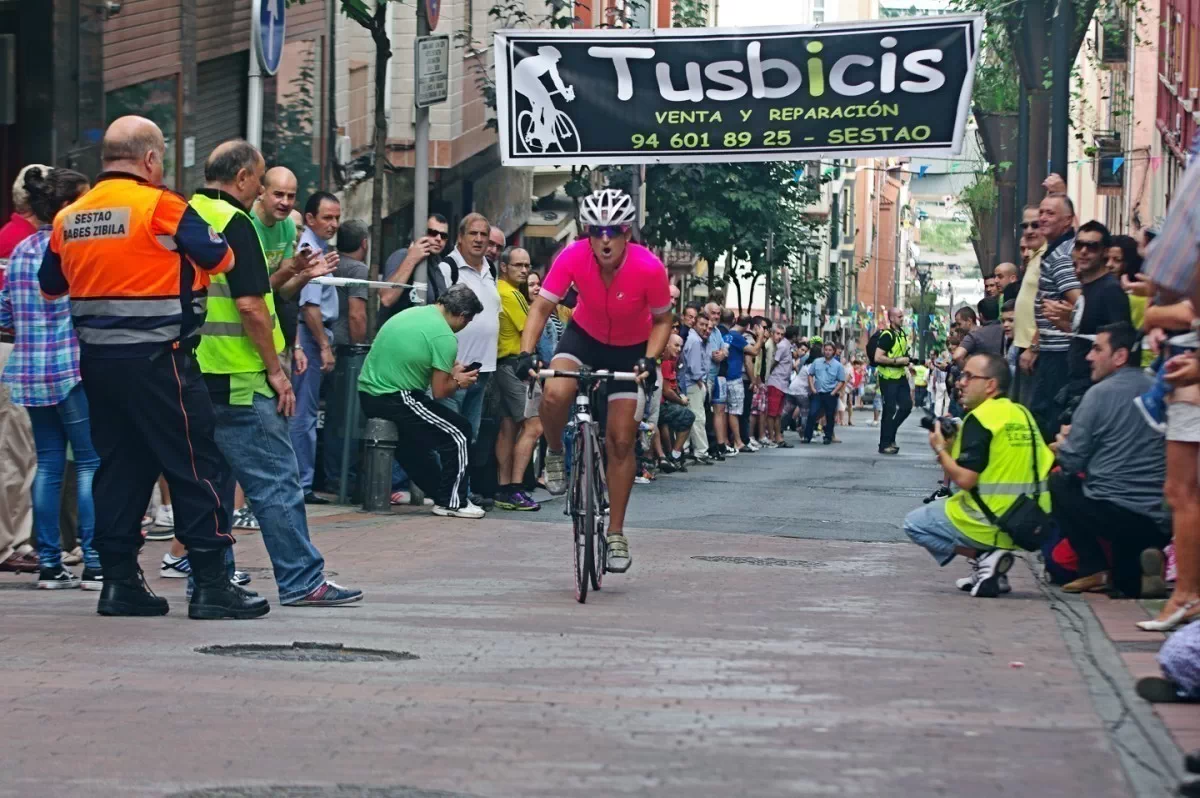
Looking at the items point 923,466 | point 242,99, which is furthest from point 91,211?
point 923,466

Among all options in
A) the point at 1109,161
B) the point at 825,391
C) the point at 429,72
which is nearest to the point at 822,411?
the point at 825,391

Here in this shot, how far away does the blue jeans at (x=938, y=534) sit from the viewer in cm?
1090

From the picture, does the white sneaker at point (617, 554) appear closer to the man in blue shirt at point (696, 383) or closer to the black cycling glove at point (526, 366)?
the black cycling glove at point (526, 366)

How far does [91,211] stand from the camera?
8703mm

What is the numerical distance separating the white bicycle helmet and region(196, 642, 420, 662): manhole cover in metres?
3.39

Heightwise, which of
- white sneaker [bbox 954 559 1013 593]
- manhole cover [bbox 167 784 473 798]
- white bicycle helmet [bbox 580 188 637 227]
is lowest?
white sneaker [bbox 954 559 1013 593]

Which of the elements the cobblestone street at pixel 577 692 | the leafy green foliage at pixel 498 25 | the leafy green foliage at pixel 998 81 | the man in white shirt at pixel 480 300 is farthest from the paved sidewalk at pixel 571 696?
the leafy green foliage at pixel 998 81

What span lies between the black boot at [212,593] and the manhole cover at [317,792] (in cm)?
346

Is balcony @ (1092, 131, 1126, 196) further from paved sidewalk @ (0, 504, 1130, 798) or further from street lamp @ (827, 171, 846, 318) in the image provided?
street lamp @ (827, 171, 846, 318)

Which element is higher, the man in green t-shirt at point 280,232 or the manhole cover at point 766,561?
the man in green t-shirt at point 280,232

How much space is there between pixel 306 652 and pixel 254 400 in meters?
1.72

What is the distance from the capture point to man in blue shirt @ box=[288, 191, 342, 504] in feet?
46.2

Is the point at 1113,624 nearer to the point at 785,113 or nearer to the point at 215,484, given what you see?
the point at 215,484

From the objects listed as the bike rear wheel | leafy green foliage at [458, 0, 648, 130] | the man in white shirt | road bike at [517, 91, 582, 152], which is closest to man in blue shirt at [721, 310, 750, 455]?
leafy green foliage at [458, 0, 648, 130]
